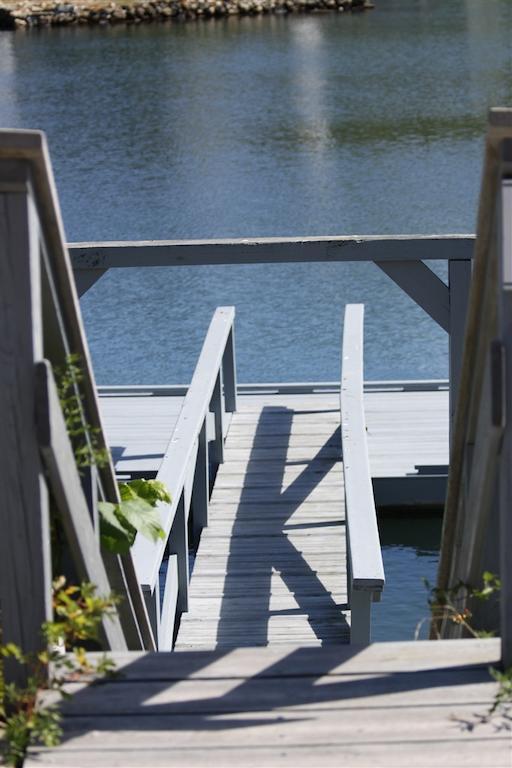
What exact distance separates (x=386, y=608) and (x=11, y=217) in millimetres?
4407

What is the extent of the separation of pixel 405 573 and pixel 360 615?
2.42m

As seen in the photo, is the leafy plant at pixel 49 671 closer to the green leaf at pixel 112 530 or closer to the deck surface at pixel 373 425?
the green leaf at pixel 112 530

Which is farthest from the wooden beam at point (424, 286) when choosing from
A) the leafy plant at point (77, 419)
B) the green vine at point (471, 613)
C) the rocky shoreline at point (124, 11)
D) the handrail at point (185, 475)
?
the rocky shoreline at point (124, 11)

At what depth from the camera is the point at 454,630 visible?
9.53 ft

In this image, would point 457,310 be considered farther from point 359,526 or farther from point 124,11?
point 124,11

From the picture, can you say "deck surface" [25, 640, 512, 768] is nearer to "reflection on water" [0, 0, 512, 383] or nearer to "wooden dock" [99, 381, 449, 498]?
"wooden dock" [99, 381, 449, 498]

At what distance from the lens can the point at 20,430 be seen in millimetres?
2146

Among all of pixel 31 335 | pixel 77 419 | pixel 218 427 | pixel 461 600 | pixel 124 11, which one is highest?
pixel 31 335

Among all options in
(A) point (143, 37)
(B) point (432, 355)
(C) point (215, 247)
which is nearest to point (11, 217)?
(C) point (215, 247)

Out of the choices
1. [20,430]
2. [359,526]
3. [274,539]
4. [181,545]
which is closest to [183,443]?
[181,545]

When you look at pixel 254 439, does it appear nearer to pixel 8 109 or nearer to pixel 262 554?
pixel 262 554

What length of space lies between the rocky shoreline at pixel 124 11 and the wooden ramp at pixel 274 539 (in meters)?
41.9

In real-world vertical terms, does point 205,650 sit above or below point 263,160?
above

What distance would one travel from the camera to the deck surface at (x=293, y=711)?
2.14 meters
